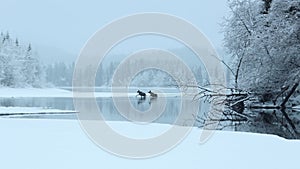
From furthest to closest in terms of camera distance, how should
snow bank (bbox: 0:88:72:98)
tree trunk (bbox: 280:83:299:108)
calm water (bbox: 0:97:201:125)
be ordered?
1. snow bank (bbox: 0:88:72:98)
2. tree trunk (bbox: 280:83:299:108)
3. calm water (bbox: 0:97:201:125)

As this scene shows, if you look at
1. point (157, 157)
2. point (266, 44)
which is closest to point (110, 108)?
point (266, 44)

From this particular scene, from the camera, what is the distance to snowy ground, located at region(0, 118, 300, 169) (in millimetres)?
6277

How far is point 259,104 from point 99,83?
291 feet

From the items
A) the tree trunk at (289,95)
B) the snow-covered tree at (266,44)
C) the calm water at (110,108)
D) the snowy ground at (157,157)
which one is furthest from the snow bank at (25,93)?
the snowy ground at (157,157)

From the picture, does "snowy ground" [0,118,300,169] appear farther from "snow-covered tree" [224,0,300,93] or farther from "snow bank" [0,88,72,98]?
"snow bank" [0,88,72,98]

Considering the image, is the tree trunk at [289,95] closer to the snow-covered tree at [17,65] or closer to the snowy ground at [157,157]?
the snowy ground at [157,157]

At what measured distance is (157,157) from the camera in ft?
23.0

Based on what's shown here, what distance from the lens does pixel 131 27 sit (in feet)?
34.2

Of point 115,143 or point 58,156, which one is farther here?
point 115,143

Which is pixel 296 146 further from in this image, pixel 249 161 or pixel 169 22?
pixel 169 22

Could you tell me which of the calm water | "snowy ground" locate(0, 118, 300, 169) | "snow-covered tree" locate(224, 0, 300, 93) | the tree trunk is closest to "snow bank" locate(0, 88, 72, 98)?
the calm water

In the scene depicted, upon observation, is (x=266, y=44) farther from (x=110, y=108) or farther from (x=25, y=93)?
(x=25, y=93)

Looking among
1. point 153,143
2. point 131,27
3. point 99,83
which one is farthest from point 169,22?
point 99,83

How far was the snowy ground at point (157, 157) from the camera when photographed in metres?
6.28
